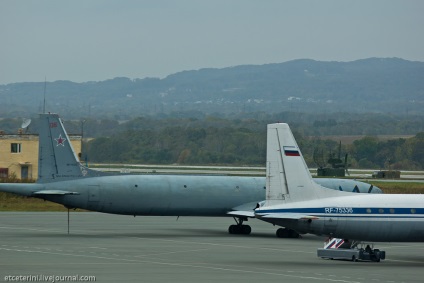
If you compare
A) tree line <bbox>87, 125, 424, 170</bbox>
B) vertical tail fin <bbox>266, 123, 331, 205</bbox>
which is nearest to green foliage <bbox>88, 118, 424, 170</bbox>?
tree line <bbox>87, 125, 424, 170</bbox>

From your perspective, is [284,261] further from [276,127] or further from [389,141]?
[389,141]

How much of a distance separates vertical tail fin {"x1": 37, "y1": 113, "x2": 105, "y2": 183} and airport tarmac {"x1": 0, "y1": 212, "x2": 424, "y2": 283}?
3.29m

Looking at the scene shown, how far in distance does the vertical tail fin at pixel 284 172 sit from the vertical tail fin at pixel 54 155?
16730 mm

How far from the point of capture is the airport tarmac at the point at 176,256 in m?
36.8

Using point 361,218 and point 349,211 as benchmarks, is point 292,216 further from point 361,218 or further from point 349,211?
point 361,218

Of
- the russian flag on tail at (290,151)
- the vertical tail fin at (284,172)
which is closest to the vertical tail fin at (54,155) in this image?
the vertical tail fin at (284,172)

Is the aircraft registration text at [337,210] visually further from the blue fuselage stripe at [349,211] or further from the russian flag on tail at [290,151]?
the russian flag on tail at [290,151]

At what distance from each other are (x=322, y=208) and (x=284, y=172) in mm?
2220

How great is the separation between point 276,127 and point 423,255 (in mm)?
10911

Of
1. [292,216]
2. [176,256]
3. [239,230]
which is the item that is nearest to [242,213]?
[239,230]

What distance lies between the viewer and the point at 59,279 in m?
34.4

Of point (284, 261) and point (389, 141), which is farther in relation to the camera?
point (389, 141)

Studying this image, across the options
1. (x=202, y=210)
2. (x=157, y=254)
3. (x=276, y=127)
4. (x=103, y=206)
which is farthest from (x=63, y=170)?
(x=276, y=127)

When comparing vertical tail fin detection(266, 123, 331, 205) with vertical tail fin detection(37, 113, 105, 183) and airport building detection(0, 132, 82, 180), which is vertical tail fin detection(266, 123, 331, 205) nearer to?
vertical tail fin detection(37, 113, 105, 183)
